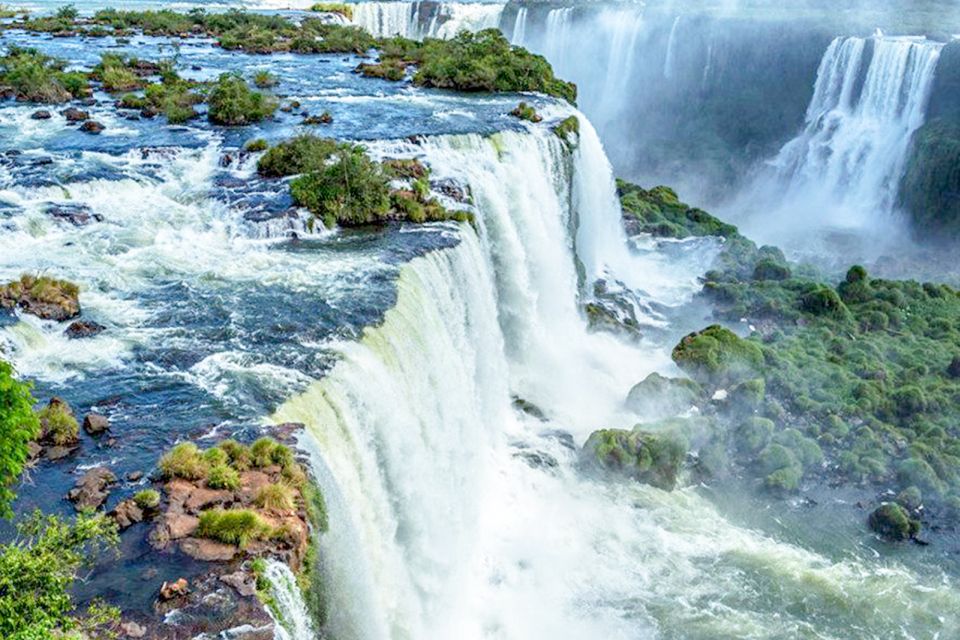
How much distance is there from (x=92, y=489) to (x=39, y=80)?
83.2 ft

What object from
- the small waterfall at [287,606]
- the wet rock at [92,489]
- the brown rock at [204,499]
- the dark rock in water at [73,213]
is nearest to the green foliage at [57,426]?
the wet rock at [92,489]

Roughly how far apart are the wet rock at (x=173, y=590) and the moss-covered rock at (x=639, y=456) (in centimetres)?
1370

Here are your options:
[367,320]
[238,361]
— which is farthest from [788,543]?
[238,361]

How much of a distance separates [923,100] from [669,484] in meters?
33.6

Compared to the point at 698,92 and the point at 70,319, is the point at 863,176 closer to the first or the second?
the point at 698,92

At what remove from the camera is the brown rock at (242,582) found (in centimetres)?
1081

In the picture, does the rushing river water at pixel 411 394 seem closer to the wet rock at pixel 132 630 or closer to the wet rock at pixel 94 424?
the wet rock at pixel 94 424

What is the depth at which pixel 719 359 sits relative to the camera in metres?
27.5

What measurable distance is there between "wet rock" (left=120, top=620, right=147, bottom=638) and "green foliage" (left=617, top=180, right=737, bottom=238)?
3338cm

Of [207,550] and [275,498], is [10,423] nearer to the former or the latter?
[207,550]

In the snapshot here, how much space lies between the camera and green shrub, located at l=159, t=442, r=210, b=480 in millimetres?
12797

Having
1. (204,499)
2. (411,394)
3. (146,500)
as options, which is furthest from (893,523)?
(146,500)

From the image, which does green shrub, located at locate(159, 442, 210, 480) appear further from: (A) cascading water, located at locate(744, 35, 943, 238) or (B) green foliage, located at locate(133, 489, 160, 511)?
(A) cascading water, located at locate(744, 35, 943, 238)

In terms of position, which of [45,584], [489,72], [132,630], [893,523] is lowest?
[893,523]
